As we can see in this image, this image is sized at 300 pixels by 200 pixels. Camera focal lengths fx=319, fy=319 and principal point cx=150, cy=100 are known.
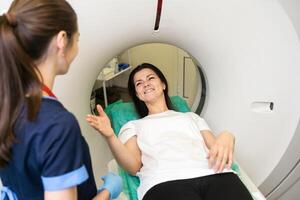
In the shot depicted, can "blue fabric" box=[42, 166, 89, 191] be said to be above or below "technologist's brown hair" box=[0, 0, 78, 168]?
below

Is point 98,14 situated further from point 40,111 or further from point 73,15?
point 40,111

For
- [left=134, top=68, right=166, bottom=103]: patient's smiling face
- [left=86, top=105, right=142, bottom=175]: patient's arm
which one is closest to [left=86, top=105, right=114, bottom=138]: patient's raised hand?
[left=86, top=105, right=142, bottom=175]: patient's arm

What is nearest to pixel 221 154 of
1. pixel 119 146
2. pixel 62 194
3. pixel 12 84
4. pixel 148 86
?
pixel 119 146

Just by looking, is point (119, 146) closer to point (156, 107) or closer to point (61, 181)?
point (156, 107)

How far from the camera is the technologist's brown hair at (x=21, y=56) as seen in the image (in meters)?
0.60

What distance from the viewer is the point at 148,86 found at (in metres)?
1.59

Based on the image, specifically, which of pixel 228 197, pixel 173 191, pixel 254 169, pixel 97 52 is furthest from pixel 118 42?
pixel 254 169

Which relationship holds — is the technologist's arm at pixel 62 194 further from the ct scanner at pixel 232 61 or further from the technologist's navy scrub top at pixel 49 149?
the ct scanner at pixel 232 61

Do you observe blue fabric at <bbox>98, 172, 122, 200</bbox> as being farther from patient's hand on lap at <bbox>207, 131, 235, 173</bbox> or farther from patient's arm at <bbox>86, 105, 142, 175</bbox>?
patient's hand on lap at <bbox>207, 131, 235, 173</bbox>

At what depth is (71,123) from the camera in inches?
24.8

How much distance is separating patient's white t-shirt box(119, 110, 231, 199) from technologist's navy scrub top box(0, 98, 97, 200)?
65cm

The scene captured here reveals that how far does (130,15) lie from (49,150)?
2.67 ft

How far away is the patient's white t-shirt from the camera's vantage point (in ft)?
4.16

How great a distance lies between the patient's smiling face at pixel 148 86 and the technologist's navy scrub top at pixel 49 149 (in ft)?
3.05
